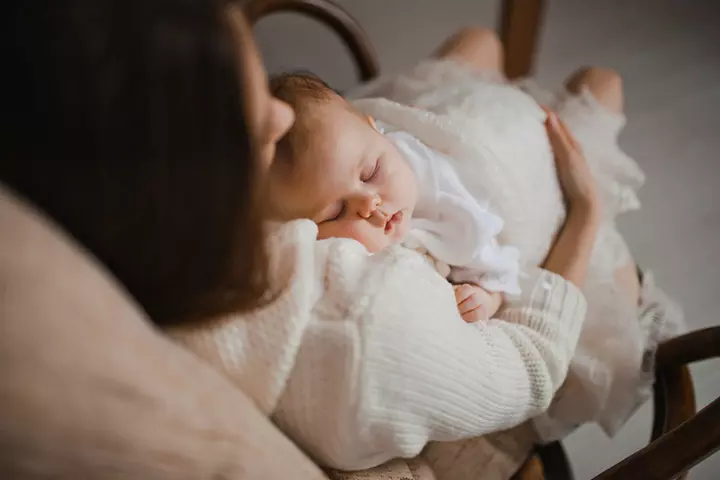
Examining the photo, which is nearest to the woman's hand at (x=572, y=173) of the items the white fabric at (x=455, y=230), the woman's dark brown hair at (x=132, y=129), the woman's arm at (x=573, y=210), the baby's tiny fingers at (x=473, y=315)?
the woman's arm at (x=573, y=210)

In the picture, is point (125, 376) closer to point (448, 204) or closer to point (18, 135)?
point (18, 135)

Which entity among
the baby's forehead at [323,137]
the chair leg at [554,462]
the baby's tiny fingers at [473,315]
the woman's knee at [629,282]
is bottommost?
the chair leg at [554,462]

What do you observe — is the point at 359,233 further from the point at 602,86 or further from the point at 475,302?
the point at 602,86

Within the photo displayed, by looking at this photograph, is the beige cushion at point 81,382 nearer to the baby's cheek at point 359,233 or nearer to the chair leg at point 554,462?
the baby's cheek at point 359,233

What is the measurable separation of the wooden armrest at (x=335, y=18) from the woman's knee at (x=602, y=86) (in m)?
0.36

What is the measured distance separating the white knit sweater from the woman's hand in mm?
387

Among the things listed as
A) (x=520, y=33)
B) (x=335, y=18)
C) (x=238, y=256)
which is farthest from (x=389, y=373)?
(x=520, y=33)

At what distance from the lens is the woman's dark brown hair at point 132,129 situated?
1.06ft

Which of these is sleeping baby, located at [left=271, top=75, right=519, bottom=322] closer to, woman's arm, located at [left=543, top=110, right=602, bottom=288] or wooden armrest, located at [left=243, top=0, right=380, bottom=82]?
woman's arm, located at [left=543, top=110, right=602, bottom=288]

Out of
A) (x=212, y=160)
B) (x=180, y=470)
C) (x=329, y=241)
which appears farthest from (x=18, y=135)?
(x=329, y=241)

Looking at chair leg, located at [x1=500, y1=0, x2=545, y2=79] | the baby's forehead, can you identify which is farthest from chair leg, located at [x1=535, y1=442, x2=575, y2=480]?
chair leg, located at [x1=500, y1=0, x2=545, y2=79]

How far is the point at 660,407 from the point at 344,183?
0.49 metres

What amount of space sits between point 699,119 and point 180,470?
5.56ft

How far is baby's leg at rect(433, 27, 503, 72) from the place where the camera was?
1.12m
